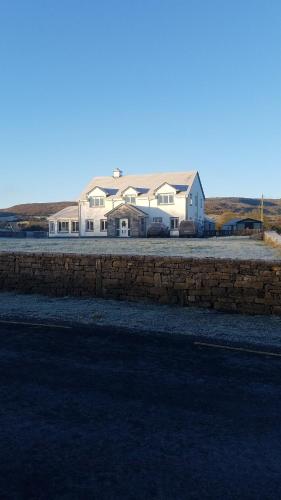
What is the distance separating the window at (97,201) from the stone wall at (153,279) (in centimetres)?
4479

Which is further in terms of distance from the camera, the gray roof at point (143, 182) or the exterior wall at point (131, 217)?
the gray roof at point (143, 182)

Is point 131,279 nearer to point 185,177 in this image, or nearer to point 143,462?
point 143,462

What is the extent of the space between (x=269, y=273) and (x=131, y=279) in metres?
3.96

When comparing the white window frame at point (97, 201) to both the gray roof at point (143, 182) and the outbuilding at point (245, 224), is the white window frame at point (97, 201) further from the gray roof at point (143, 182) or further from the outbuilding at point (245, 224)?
the outbuilding at point (245, 224)

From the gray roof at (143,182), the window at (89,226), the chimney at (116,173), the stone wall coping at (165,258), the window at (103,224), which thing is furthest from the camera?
the chimney at (116,173)

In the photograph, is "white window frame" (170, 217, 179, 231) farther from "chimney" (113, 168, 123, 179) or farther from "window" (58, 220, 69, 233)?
"window" (58, 220, 69, 233)

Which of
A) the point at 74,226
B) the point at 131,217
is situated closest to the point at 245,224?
the point at 131,217

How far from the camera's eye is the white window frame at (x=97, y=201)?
5803 cm

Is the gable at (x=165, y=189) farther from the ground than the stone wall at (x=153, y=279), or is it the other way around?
the gable at (x=165, y=189)

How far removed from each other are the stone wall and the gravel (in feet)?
1.27

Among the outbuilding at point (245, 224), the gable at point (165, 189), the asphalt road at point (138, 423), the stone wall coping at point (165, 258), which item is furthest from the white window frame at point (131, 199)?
the asphalt road at point (138, 423)

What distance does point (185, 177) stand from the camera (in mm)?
59094

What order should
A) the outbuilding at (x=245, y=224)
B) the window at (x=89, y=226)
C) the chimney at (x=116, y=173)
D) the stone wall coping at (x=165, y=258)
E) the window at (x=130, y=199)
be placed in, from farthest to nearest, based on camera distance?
the chimney at (x=116, y=173)
the outbuilding at (x=245, y=224)
the window at (x=89, y=226)
the window at (x=130, y=199)
the stone wall coping at (x=165, y=258)

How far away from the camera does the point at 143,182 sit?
199 ft
